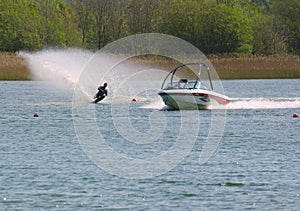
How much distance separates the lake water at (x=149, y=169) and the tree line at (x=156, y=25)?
168 feet

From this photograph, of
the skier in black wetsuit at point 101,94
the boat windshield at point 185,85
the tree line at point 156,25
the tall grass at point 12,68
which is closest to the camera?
the boat windshield at point 185,85

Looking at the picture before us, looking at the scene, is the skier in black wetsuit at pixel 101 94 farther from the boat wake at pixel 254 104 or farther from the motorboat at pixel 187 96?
the motorboat at pixel 187 96

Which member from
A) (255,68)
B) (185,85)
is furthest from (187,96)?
(255,68)

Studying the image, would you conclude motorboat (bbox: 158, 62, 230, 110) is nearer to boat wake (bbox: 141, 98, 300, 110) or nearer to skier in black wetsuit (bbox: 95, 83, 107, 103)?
boat wake (bbox: 141, 98, 300, 110)

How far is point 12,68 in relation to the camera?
237 feet

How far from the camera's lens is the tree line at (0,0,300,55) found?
89875mm

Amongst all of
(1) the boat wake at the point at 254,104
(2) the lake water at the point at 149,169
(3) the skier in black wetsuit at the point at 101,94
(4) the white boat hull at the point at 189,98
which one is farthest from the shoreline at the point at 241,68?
(2) the lake water at the point at 149,169

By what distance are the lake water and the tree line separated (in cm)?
5110

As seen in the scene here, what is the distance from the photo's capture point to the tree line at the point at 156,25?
89.9 meters

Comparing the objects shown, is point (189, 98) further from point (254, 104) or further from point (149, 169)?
point (149, 169)

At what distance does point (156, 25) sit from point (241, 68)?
22067mm

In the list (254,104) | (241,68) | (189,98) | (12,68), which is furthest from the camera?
(241,68)

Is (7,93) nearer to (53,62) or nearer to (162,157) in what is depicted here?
(53,62)

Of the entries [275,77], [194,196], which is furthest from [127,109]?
[275,77]
